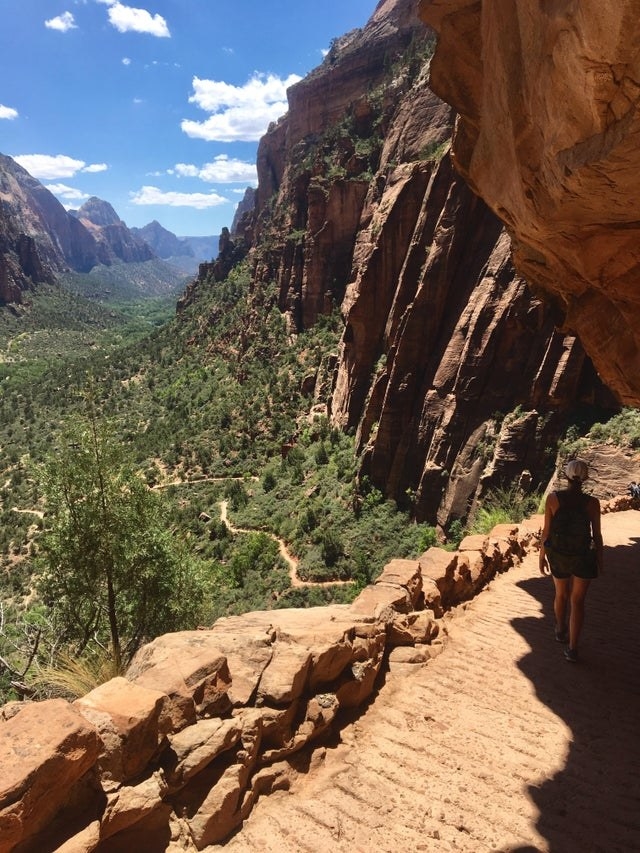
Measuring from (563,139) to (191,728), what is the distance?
5838mm

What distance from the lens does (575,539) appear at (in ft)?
19.8

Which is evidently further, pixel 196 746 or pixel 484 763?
pixel 484 763

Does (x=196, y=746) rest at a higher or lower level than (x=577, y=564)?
lower

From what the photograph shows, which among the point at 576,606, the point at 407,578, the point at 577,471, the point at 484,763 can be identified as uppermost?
the point at 577,471

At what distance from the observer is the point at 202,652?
14.5 feet

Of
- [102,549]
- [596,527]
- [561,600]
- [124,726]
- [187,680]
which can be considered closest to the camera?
[124,726]

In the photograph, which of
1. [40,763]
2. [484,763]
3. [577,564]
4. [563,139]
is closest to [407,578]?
[577,564]

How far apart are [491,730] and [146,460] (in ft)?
149

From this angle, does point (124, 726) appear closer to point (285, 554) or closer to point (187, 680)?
point (187, 680)

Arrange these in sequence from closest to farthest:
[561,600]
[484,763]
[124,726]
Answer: [124,726]
[484,763]
[561,600]

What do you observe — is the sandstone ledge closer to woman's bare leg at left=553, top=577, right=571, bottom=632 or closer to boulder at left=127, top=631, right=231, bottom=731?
boulder at left=127, top=631, right=231, bottom=731

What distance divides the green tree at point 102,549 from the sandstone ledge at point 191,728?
20.5ft

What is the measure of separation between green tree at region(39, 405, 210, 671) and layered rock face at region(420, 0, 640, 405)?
30.9ft

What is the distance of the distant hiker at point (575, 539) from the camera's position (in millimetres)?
6043
